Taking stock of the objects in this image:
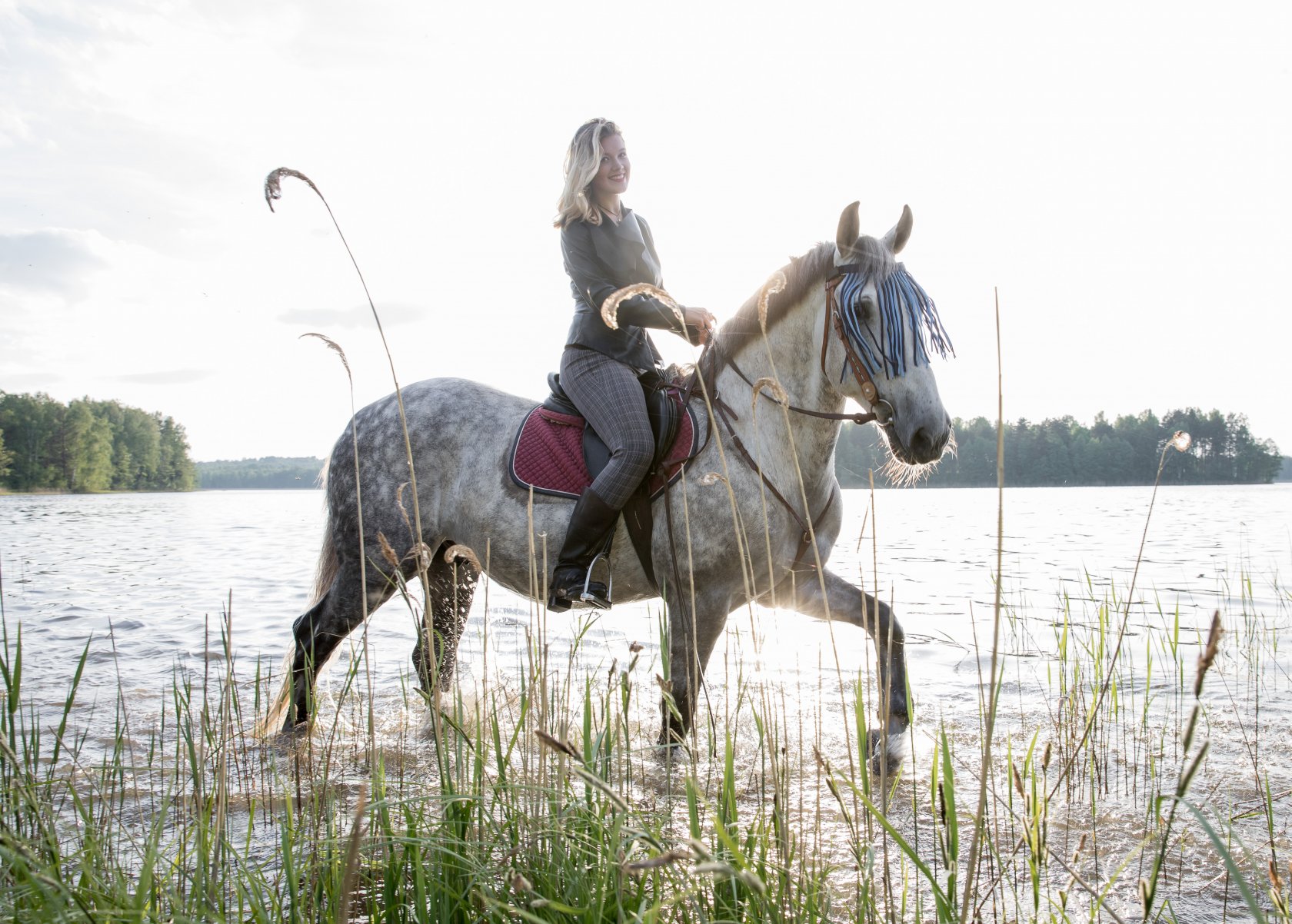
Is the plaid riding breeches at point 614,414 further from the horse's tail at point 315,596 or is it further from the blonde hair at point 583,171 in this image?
the horse's tail at point 315,596

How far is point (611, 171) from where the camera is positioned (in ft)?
15.1

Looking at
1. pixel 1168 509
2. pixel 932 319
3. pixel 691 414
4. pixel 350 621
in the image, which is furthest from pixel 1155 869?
pixel 1168 509

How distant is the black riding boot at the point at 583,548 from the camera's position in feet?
14.1

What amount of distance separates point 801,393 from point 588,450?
120 cm

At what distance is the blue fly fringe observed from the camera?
3844mm

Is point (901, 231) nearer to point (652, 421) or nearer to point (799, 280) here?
point (799, 280)

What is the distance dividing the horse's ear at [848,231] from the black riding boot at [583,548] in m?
1.75

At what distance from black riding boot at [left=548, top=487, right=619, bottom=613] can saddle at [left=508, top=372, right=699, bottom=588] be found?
16 centimetres

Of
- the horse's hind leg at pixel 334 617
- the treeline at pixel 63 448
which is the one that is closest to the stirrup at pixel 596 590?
the horse's hind leg at pixel 334 617

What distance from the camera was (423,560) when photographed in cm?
227

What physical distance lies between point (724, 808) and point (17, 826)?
2.08 metres

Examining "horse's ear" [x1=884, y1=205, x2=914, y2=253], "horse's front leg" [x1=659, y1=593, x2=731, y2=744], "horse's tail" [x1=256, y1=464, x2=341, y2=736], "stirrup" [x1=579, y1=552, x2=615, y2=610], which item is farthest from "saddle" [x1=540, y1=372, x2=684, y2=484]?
"horse's tail" [x1=256, y1=464, x2=341, y2=736]

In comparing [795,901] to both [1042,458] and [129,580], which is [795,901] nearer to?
[129,580]

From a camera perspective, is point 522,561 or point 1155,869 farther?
point 522,561
